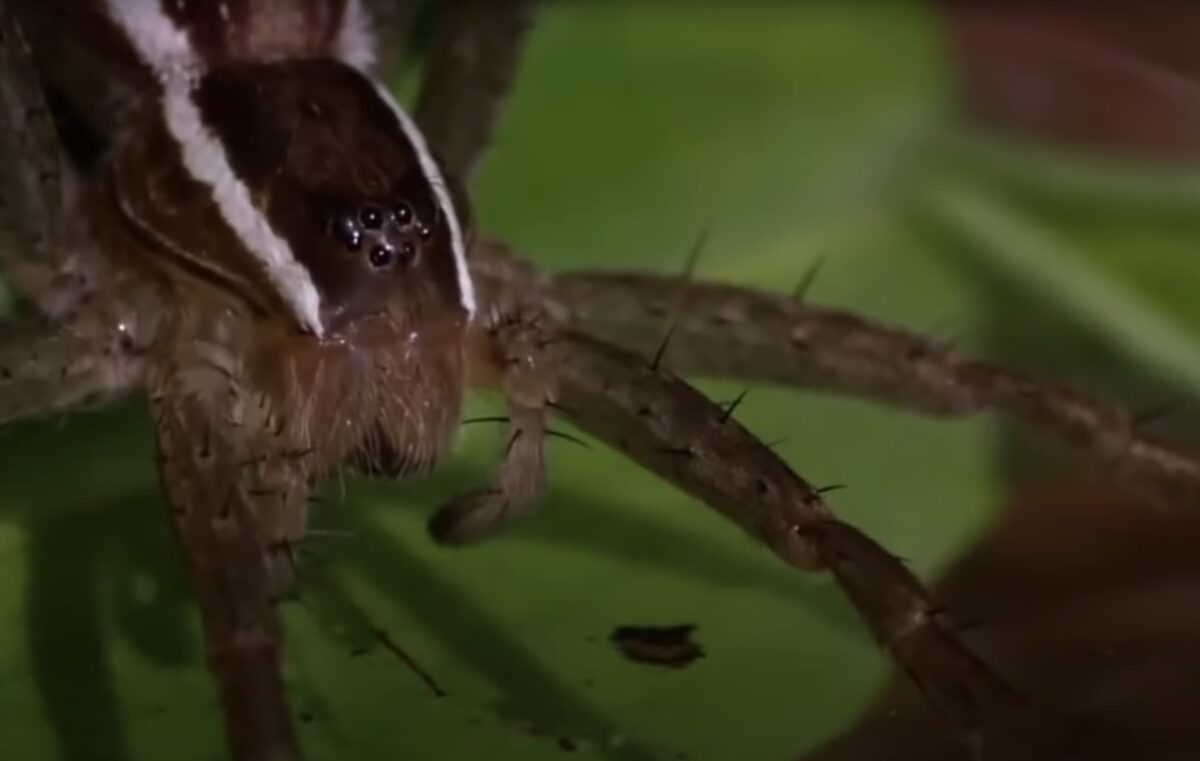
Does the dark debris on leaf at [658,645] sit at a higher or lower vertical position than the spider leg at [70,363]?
lower

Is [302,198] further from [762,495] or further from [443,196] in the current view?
[762,495]

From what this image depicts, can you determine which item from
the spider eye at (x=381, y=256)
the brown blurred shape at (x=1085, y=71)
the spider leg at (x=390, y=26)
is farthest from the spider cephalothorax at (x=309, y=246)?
the brown blurred shape at (x=1085, y=71)

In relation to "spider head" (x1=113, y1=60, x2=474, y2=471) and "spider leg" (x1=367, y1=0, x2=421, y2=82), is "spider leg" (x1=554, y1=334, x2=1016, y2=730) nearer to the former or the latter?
"spider head" (x1=113, y1=60, x2=474, y2=471)

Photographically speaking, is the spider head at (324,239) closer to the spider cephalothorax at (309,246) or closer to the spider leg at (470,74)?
the spider cephalothorax at (309,246)

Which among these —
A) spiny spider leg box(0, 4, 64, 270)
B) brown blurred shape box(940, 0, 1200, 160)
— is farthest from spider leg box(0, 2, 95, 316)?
brown blurred shape box(940, 0, 1200, 160)

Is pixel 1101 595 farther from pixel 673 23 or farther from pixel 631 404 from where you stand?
pixel 673 23

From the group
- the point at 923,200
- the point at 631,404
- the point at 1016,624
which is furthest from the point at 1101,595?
the point at 923,200
